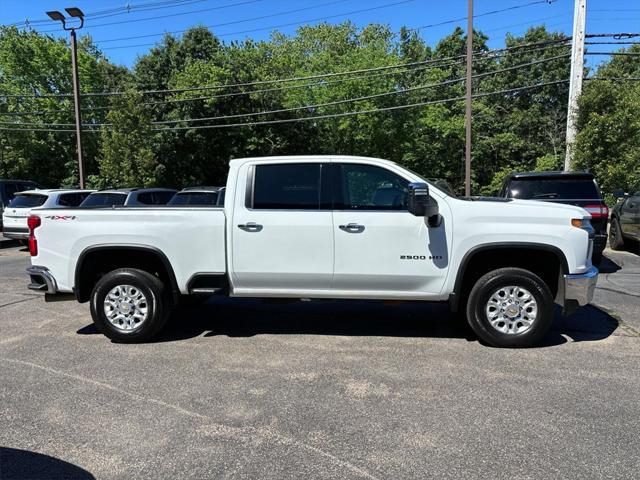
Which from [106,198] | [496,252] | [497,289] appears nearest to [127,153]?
[106,198]

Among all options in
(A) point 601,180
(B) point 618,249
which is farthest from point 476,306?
(A) point 601,180

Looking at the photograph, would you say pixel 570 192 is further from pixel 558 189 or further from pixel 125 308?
pixel 125 308

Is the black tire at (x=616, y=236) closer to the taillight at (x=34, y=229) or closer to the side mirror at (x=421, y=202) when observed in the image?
the side mirror at (x=421, y=202)

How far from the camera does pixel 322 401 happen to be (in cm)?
399

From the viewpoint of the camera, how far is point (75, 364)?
16.0 ft

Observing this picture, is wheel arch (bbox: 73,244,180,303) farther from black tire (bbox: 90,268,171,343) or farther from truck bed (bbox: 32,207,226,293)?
black tire (bbox: 90,268,171,343)

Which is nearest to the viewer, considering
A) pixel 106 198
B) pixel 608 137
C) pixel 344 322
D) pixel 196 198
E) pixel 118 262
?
pixel 118 262

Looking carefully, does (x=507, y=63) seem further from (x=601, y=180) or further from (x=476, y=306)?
(x=476, y=306)

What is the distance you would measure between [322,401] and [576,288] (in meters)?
2.81

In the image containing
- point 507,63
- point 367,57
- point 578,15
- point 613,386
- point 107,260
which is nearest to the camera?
point 613,386

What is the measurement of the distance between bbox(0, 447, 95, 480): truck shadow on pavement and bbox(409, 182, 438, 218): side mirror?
346cm

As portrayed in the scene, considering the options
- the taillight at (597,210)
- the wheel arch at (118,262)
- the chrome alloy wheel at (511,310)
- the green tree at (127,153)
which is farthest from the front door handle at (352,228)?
the green tree at (127,153)

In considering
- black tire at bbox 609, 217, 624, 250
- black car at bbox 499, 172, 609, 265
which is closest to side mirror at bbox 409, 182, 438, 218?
black car at bbox 499, 172, 609, 265

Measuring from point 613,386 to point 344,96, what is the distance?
30.4 m
